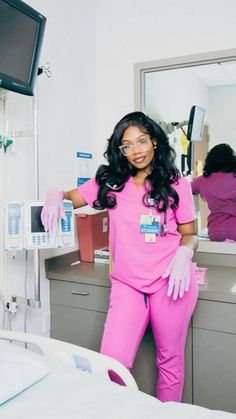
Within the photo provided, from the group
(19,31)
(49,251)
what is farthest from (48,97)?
(49,251)

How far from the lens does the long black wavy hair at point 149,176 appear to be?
5.24 ft

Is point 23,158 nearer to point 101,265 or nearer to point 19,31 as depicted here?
point 19,31

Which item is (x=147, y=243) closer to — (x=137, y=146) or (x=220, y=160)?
(x=137, y=146)

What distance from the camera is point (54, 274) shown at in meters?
2.11

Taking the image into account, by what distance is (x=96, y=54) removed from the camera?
2.55m

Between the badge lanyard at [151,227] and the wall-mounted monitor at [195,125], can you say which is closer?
the badge lanyard at [151,227]

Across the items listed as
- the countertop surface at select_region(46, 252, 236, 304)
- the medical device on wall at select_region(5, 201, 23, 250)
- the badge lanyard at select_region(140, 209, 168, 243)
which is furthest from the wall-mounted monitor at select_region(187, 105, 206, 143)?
the medical device on wall at select_region(5, 201, 23, 250)

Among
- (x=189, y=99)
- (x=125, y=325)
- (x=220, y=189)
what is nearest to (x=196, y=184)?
(x=220, y=189)

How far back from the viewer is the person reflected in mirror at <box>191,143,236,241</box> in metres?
2.36

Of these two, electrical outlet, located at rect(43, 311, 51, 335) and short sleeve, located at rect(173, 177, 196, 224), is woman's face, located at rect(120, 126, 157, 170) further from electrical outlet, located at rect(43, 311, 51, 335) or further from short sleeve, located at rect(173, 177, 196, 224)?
electrical outlet, located at rect(43, 311, 51, 335)

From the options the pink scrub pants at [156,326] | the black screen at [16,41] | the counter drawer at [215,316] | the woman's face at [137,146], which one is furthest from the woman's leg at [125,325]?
the black screen at [16,41]

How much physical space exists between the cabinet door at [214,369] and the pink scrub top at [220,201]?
0.74 m

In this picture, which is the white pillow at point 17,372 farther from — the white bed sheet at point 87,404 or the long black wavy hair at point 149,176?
the long black wavy hair at point 149,176

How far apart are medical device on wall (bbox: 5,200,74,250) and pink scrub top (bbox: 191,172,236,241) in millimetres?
1041
